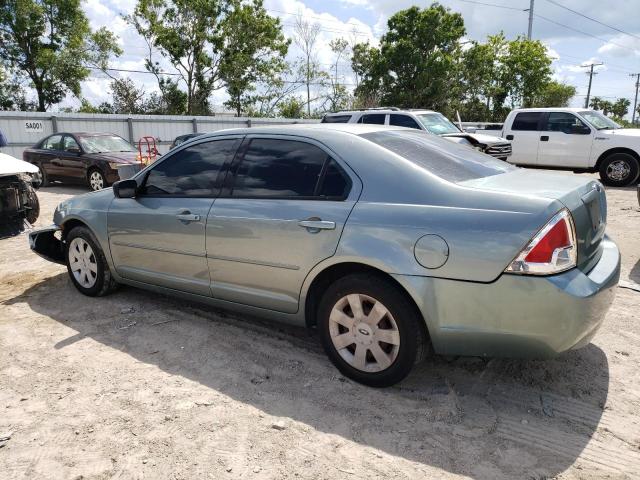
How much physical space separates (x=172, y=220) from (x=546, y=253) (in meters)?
2.62

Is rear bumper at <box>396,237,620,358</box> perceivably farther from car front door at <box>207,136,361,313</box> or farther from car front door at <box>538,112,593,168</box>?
car front door at <box>538,112,593,168</box>

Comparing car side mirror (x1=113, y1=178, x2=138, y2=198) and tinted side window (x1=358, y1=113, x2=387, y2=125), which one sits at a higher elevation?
tinted side window (x1=358, y1=113, x2=387, y2=125)

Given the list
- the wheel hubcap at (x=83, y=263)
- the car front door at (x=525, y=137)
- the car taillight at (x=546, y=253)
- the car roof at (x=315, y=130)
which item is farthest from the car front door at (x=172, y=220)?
the car front door at (x=525, y=137)

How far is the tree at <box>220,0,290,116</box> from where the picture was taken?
28.1 meters

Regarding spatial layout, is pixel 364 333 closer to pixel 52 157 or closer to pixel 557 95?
pixel 52 157

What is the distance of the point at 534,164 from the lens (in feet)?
42.4

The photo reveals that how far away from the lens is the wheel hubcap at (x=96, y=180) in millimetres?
11750

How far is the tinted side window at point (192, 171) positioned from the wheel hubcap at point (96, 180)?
8.48 metres

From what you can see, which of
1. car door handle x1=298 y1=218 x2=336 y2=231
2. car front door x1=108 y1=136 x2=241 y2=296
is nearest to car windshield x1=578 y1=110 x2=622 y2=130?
car front door x1=108 y1=136 x2=241 y2=296

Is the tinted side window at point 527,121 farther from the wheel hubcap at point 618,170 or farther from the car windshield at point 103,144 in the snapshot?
the car windshield at point 103,144

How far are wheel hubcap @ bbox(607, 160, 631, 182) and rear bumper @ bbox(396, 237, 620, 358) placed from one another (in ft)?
34.5

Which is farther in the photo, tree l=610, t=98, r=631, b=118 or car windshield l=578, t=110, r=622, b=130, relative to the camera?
tree l=610, t=98, r=631, b=118

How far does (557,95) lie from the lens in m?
39.5

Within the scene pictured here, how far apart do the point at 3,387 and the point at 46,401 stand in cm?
40
